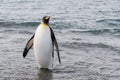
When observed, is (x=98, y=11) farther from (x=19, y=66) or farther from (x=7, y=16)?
(x=19, y=66)

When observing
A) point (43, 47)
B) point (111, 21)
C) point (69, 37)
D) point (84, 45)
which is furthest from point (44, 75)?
point (111, 21)

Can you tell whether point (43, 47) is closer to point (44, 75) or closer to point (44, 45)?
point (44, 45)

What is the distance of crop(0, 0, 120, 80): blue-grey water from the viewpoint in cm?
752

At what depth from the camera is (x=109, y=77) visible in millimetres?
7355

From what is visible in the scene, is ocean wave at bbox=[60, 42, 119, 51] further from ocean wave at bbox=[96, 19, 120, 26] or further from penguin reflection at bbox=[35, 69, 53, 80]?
ocean wave at bbox=[96, 19, 120, 26]

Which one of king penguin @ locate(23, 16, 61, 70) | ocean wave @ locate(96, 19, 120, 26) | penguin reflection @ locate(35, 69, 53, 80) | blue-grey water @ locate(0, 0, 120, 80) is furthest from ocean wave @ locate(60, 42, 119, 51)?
ocean wave @ locate(96, 19, 120, 26)

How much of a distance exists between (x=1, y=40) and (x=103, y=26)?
442cm

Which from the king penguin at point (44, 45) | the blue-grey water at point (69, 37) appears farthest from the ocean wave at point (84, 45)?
the king penguin at point (44, 45)

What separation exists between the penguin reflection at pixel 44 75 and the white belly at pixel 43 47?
13cm

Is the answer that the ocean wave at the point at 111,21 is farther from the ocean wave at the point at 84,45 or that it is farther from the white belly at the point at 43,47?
the white belly at the point at 43,47

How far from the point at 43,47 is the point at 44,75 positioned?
66cm

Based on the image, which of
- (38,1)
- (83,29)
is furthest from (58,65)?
(38,1)

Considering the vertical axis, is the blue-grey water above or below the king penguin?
below

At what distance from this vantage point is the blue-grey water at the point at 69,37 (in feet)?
24.7
